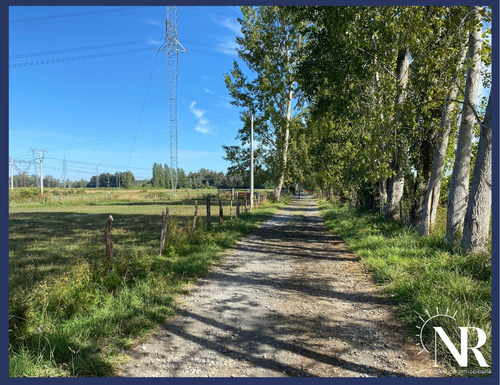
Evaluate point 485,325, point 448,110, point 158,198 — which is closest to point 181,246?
point 485,325

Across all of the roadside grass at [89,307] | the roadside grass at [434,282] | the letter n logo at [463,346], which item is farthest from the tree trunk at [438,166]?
the roadside grass at [89,307]

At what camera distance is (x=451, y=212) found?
7.48 meters

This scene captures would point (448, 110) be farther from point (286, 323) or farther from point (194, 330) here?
point (194, 330)

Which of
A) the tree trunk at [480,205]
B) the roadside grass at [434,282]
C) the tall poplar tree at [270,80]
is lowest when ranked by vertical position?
the roadside grass at [434,282]

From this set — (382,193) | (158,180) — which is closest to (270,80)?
(382,193)

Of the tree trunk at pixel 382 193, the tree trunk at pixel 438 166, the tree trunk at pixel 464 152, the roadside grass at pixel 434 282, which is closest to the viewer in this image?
the roadside grass at pixel 434 282

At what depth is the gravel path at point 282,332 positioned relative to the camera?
11.0ft

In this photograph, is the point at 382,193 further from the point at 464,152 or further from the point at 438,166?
the point at 464,152

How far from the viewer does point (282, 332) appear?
4160mm

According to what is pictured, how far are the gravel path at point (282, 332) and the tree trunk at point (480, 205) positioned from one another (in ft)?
7.67

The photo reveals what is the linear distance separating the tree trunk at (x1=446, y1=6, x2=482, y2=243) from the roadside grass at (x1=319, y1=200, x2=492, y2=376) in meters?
0.61
